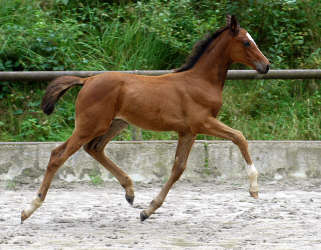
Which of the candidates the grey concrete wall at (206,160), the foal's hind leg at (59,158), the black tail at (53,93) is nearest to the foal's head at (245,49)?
the black tail at (53,93)

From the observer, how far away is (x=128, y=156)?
25.0ft

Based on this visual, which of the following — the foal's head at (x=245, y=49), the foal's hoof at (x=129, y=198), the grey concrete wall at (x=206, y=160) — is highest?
the foal's head at (x=245, y=49)

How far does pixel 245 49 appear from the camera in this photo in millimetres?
5730

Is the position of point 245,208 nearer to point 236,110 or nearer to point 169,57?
point 236,110

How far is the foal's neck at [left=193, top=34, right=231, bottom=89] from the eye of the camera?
578 cm

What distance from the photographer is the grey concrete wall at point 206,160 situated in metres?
7.56

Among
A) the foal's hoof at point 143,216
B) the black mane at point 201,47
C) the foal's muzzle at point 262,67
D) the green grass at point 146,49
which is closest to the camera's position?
the foal's hoof at point 143,216

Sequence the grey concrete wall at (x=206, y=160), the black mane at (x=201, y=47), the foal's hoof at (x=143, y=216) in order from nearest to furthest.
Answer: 1. the foal's hoof at (x=143, y=216)
2. the black mane at (x=201, y=47)
3. the grey concrete wall at (x=206, y=160)

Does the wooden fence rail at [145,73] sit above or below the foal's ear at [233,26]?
below

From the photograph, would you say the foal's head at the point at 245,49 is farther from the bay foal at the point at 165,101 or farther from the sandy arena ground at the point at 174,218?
the sandy arena ground at the point at 174,218

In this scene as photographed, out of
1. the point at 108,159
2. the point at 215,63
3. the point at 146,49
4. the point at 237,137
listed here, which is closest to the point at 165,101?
the point at 215,63

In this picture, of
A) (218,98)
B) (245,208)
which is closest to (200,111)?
(218,98)

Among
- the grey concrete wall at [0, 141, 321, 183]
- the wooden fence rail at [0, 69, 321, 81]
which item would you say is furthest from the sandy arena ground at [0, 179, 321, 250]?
the wooden fence rail at [0, 69, 321, 81]

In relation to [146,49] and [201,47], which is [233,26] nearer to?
[201,47]
